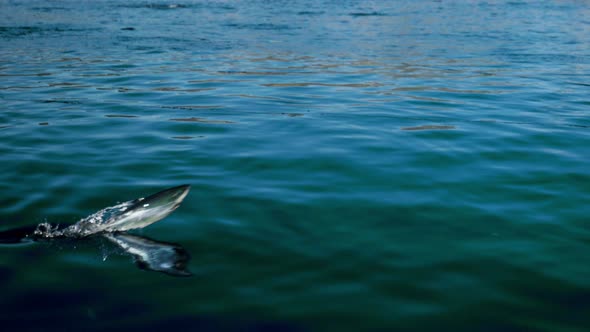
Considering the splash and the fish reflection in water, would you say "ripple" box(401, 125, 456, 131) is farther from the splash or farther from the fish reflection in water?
the splash

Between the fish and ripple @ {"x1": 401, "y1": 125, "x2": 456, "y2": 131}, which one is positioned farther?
ripple @ {"x1": 401, "y1": 125, "x2": 456, "y2": 131}

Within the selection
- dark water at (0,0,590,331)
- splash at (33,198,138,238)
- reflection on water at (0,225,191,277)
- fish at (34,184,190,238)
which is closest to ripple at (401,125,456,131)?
dark water at (0,0,590,331)

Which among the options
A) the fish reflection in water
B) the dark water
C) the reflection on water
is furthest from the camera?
the fish reflection in water

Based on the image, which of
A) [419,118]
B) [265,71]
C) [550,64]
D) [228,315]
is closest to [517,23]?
[550,64]

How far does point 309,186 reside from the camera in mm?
5148

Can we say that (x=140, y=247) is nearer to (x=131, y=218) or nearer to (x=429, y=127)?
(x=131, y=218)

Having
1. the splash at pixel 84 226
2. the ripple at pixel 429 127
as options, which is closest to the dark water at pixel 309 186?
the ripple at pixel 429 127

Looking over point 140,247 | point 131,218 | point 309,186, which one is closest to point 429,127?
point 309,186

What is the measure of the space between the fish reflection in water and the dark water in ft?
0.35

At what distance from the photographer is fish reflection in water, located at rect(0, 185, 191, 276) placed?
3.92m

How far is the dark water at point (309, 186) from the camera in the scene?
3.24 m

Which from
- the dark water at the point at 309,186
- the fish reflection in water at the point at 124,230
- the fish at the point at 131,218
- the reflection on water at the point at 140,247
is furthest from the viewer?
the fish at the point at 131,218

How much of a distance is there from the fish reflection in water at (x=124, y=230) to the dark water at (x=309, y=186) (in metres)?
0.11

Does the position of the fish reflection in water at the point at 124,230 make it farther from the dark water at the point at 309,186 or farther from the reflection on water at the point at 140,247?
the dark water at the point at 309,186
